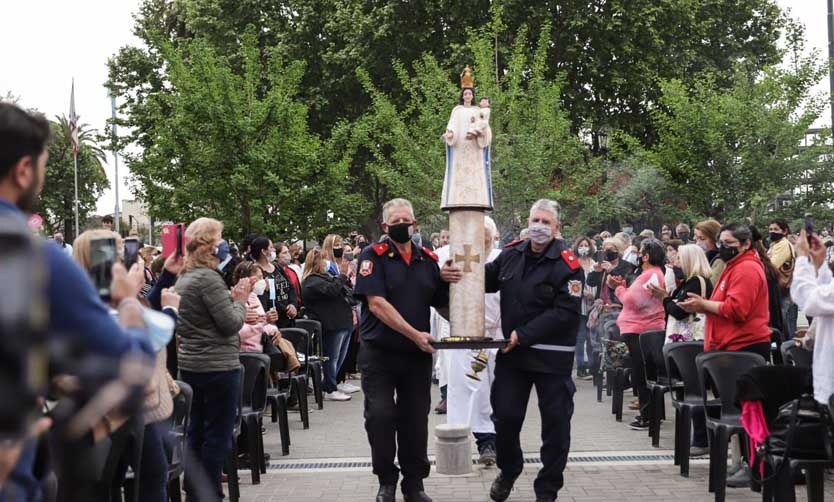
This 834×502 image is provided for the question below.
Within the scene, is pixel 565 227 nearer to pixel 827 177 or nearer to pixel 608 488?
pixel 827 177

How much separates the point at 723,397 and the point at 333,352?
691 centimetres

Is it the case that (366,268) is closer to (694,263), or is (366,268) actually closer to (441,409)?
(694,263)

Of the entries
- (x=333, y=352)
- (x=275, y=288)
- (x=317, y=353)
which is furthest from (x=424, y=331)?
(x=333, y=352)

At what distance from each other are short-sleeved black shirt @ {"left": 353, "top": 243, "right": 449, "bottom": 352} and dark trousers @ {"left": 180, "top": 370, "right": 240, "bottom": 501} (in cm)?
99

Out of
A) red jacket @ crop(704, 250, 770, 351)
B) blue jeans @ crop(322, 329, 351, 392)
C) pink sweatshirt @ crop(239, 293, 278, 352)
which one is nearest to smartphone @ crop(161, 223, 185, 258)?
pink sweatshirt @ crop(239, 293, 278, 352)

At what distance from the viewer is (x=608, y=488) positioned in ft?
25.1

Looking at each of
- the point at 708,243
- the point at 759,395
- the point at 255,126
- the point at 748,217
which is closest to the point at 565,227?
the point at 748,217

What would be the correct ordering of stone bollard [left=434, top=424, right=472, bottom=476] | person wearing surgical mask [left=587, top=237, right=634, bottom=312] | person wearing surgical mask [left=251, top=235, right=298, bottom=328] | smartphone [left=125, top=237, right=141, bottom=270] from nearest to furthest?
1. smartphone [left=125, top=237, right=141, bottom=270]
2. stone bollard [left=434, top=424, right=472, bottom=476]
3. person wearing surgical mask [left=251, top=235, right=298, bottom=328]
4. person wearing surgical mask [left=587, top=237, right=634, bottom=312]

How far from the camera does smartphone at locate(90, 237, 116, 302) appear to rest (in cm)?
250

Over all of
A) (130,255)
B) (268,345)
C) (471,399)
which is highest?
(130,255)

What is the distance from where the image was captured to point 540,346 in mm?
6969

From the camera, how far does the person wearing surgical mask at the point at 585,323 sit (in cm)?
1443

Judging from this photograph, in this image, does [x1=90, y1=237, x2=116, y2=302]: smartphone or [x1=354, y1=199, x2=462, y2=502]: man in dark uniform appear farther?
[x1=354, y1=199, x2=462, y2=502]: man in dark uniform

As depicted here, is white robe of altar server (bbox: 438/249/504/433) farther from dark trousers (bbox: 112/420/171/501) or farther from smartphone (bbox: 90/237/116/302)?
smartphone (bbox: 90/237/116/302)
